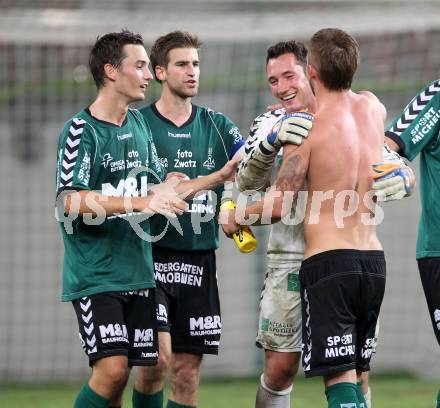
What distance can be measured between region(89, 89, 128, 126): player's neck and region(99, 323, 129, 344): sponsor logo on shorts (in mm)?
1141

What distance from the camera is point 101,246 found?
586 centimetres

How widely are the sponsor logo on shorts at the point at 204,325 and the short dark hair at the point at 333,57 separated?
2047mm

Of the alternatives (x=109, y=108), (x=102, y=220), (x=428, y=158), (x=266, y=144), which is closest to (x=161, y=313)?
(x=102, y=220)

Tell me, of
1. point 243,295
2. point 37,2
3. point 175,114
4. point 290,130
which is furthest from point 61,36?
point 290,130

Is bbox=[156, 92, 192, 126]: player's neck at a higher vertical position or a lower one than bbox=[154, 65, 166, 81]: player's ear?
lower

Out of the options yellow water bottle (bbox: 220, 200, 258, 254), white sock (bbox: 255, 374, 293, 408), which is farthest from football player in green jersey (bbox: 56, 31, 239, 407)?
white sock (bbox: 255, 374, 293, 408)

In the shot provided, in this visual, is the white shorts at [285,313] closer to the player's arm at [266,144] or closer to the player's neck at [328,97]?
the player's arm at [266,144]

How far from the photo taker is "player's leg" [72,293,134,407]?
5.72 m

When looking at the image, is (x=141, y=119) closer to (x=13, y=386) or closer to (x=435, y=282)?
(x=435, y=282)

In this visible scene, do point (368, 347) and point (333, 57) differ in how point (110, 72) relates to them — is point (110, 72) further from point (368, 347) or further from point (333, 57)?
point (368, 347)

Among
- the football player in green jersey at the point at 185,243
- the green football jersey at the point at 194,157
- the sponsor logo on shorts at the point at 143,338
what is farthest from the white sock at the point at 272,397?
the green football jersey at the point at 194,157

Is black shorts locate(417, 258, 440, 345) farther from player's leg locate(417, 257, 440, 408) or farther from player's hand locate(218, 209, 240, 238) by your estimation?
player's hand locate(218, 209, 240, 238)

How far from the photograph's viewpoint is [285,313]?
6.34 metres

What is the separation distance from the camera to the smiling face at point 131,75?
6.04 metres
